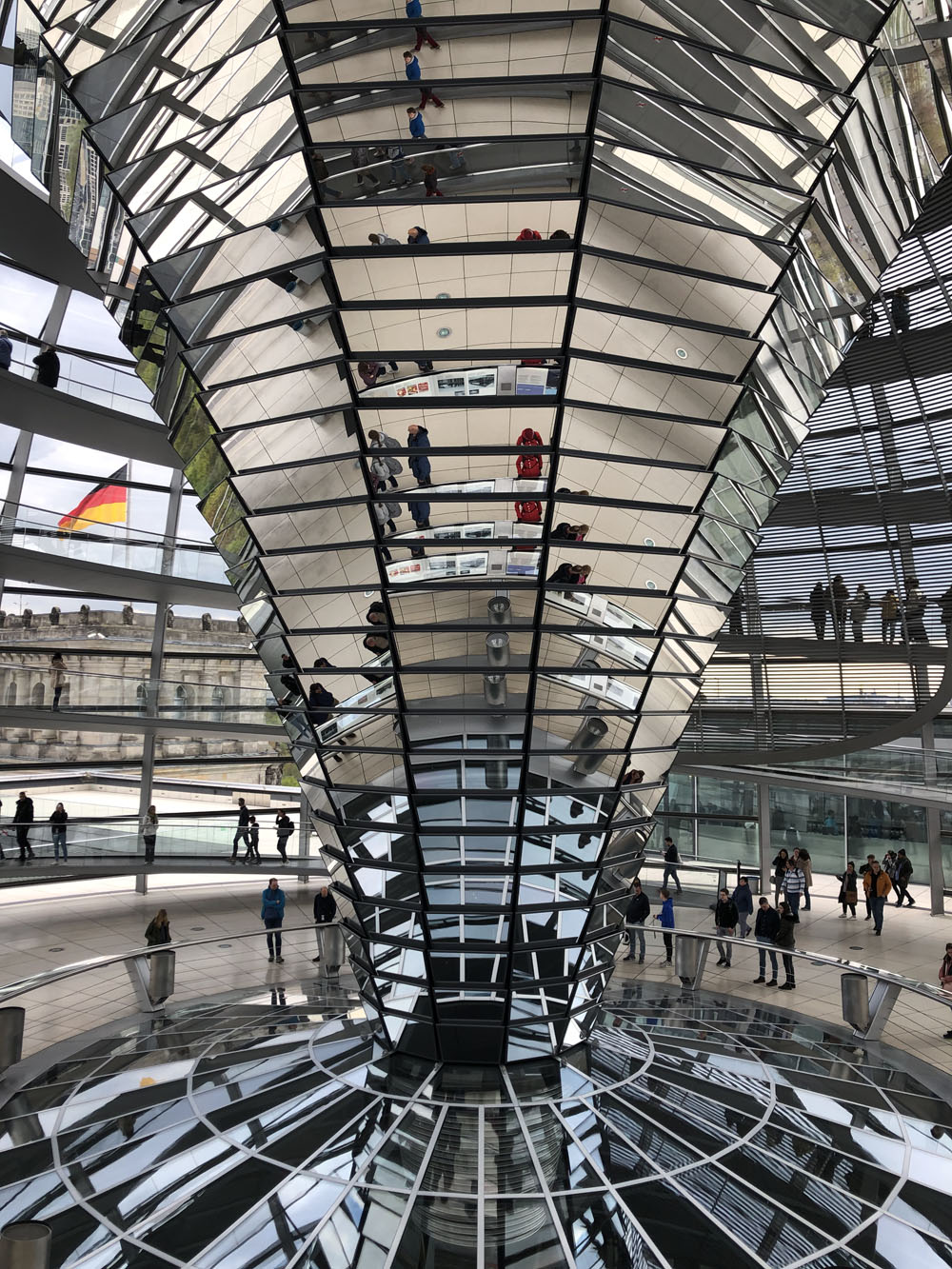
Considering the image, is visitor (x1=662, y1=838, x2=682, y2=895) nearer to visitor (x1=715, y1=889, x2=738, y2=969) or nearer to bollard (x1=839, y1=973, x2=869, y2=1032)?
visitor (x1=715, y1=889, x2=738, y2=969)

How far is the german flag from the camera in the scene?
2989 cm

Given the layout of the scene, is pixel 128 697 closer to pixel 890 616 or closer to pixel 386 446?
pixel 386 446

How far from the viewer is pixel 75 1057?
12.6 metres

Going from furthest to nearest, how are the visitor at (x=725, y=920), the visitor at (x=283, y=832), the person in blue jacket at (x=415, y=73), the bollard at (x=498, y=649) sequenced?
the visitor at (x=283, y=832), the visitor at (x=725, y=920), the bollard at (x=498, y=649), the person in blue jacket at (x=415, y=73)

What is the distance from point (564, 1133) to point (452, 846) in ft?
10.6

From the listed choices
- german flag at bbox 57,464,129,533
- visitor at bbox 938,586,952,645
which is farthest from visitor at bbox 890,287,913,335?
german flag at bbox 57,464,129,533

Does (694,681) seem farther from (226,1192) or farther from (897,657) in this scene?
(897,657)

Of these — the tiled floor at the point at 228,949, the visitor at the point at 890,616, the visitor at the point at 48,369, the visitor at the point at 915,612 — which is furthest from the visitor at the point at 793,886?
the visitor at the point at 48,369

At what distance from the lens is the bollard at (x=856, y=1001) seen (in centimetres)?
1416

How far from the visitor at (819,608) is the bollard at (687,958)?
13177mm

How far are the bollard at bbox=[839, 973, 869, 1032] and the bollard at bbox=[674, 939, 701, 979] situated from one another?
2851mm

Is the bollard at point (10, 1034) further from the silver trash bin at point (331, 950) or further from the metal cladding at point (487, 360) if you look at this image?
the silver trash bin at point (331, 950)

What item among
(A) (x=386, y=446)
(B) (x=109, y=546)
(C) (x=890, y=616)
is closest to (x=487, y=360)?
(A) (x=386, y=446)

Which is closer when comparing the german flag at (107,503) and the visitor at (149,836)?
the visitor at (149,836)
